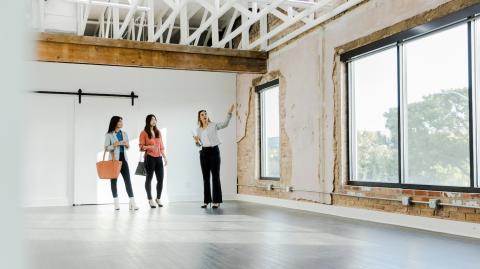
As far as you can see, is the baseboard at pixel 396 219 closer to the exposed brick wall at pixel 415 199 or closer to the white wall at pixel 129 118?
the exposed brick wall at pixel 415 199

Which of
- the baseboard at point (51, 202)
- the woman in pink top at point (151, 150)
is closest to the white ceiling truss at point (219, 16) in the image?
the woman in pink top at point (151, 150)

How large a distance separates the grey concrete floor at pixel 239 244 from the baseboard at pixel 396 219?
16 centimetres

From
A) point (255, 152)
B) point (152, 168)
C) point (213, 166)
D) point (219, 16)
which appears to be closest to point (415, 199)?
point (213, 166)

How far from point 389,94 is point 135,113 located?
5232 mm

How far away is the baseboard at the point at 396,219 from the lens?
4.47 metres

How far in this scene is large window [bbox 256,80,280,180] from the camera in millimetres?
8734

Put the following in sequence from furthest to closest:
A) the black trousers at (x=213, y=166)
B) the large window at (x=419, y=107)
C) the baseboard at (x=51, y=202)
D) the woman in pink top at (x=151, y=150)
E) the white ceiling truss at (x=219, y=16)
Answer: the baseboard at (x=51, y=202) → the woman in pink top at (x=151, y=150) → the black trousers at (x=213, y=166) → the white ceiling truss at (x=219, y=16) → the large window at (x=419, y=107)

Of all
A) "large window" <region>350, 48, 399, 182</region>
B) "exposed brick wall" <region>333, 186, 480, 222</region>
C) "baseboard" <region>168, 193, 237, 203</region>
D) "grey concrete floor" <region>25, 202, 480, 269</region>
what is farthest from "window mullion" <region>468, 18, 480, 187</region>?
"baseboard" <region>168, 193, 237, 203</region>

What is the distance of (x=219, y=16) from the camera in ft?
23.4

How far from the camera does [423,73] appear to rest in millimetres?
5141

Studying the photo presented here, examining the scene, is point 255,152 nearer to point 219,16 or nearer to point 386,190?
point 219,16

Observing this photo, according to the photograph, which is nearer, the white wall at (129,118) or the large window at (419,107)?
the large window at (419,107)

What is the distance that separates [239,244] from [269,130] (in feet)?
16.7

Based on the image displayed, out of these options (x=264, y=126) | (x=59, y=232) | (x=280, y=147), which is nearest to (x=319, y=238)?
(x=59, y=232)
